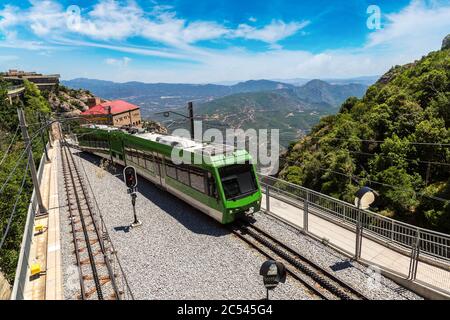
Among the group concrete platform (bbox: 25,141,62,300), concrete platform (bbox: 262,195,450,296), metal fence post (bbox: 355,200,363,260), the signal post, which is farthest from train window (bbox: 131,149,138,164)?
metal fence post (bbox: 355,200,363,260)

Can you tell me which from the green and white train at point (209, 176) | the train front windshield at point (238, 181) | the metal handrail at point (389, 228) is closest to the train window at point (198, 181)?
the green and white train at point (209, 176)

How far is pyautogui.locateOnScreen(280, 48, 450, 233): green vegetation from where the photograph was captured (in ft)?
73.1

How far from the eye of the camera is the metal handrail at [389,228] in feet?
30.2

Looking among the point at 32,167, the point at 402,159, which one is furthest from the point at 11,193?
the point at 402,159

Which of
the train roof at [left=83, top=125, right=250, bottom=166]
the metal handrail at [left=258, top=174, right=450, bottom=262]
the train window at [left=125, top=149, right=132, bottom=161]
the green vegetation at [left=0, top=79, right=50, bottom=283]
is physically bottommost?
the green vegetation at [left=0, top=79, right=50, bottom=283]

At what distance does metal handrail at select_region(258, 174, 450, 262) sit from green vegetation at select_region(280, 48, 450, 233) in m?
6.22

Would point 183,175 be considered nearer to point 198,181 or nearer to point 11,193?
point 198,181

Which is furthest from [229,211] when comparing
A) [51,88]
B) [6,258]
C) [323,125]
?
[51,88]

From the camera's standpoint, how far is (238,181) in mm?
13164

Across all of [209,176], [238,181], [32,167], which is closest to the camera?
[209,176]

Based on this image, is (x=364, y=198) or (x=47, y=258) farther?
(x=47, y=258)

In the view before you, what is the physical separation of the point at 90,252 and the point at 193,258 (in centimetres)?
426

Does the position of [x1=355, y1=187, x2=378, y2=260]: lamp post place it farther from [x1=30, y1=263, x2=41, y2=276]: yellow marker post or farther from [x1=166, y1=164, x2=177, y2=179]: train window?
[x1=30, y1=263, x2=41, y2=276]: yellow marker post

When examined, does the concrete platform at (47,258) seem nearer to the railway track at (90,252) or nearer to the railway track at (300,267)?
the railway track at (90,252)
